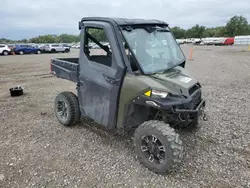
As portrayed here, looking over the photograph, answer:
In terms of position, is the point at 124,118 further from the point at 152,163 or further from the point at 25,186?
the point at 25,186

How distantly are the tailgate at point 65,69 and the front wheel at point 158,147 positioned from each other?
1.86 metres

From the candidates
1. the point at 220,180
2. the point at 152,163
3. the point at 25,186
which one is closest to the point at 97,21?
the point at 152,163

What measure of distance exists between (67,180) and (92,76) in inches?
66.3

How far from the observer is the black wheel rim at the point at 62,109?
A: 479cm

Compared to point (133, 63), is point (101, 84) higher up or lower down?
lower down

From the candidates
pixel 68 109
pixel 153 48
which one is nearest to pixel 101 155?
pixel 68 109

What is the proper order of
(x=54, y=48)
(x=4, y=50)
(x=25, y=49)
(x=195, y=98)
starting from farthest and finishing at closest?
(x=54, y=48), (x=25, y=49), (x=4, y=50), (x=195, y=98)

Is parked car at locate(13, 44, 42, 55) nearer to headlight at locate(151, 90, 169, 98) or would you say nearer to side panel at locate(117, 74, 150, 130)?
side panel at locate(117, 74, 150, 130)

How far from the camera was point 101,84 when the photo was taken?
3.67m

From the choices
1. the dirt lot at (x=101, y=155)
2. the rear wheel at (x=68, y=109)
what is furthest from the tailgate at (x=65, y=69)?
the dirt lot at (x=101, y=155)

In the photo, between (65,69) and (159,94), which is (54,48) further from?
(159,94)

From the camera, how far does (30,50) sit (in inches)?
1364

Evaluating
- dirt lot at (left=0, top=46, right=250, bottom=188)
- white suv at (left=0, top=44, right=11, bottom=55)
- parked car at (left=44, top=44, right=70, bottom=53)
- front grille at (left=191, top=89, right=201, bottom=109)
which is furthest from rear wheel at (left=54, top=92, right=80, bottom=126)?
parked car at (left=44, top=44, right=70, bottom=53)

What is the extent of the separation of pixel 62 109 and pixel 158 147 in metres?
2.59
